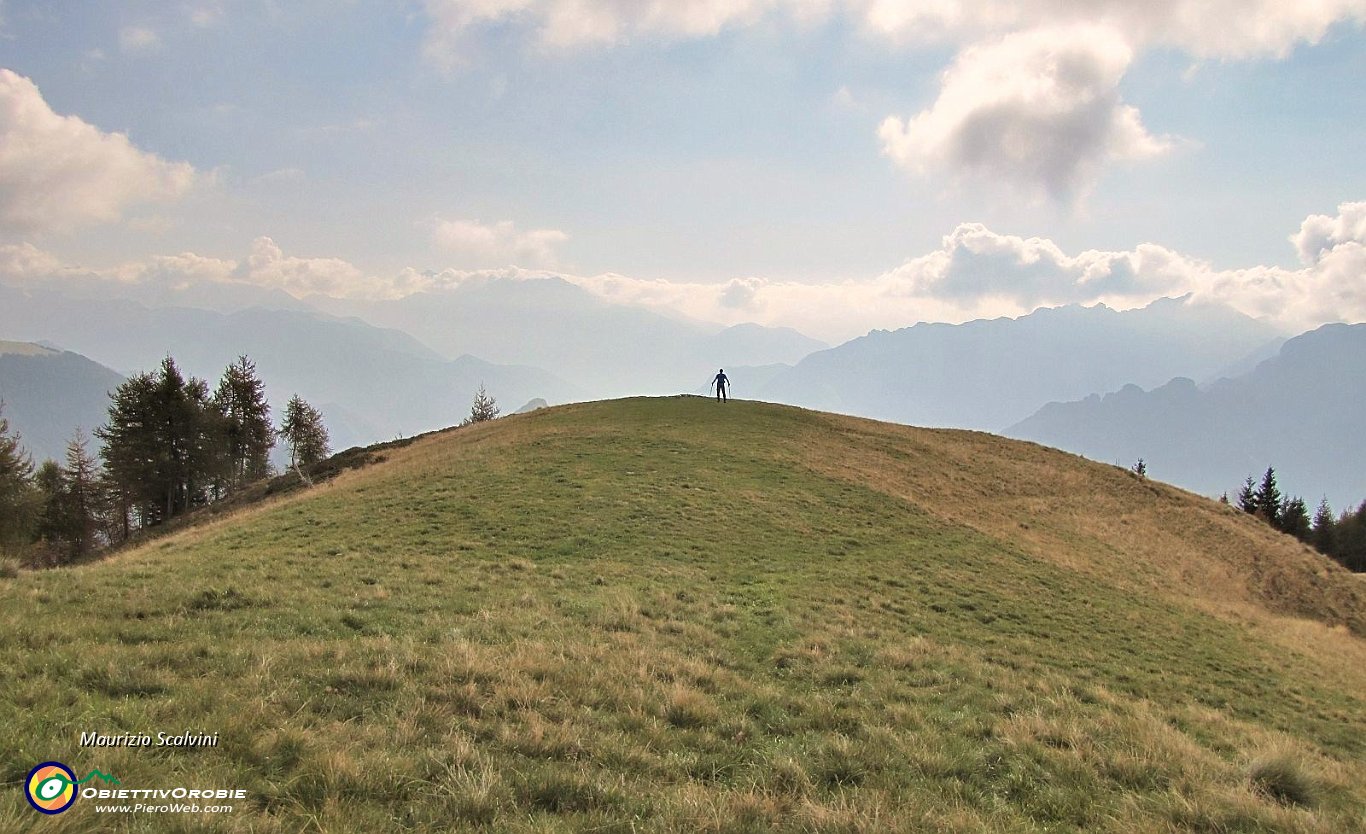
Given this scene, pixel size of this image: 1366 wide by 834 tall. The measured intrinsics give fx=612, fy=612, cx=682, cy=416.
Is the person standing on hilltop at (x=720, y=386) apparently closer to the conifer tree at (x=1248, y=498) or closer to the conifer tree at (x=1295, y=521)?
the conifer tree at (x=1248, y=498)

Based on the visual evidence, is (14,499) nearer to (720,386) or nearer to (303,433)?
(303,433)

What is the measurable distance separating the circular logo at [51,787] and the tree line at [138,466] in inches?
1846

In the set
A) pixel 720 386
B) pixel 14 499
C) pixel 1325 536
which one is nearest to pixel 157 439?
pixel 14 499

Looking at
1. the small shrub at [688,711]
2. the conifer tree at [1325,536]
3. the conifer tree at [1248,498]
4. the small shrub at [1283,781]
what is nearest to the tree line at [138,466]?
the small shrub at [688,711]

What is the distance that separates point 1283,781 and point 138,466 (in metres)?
66.5

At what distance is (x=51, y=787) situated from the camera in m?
4.32

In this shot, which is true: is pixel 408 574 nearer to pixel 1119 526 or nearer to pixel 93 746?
pixel 93 746

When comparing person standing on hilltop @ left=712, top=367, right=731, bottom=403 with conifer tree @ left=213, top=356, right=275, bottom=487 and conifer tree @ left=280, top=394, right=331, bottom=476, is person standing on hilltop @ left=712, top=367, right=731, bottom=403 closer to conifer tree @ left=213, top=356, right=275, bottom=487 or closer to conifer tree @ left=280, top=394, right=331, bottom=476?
conifer tree @ left=213, top=356, right=275, bottom=487

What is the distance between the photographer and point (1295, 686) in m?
16.5

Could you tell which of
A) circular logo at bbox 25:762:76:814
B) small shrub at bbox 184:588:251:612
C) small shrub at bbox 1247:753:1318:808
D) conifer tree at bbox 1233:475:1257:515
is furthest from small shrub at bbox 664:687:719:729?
conifer tree at bbox 1233:475:1257:515

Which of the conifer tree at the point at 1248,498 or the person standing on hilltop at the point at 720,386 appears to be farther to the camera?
the conifer tree at the point at 1248,498

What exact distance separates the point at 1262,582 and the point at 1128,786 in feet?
116

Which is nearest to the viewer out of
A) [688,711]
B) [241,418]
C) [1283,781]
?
[1283,781]

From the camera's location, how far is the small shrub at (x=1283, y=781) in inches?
250
